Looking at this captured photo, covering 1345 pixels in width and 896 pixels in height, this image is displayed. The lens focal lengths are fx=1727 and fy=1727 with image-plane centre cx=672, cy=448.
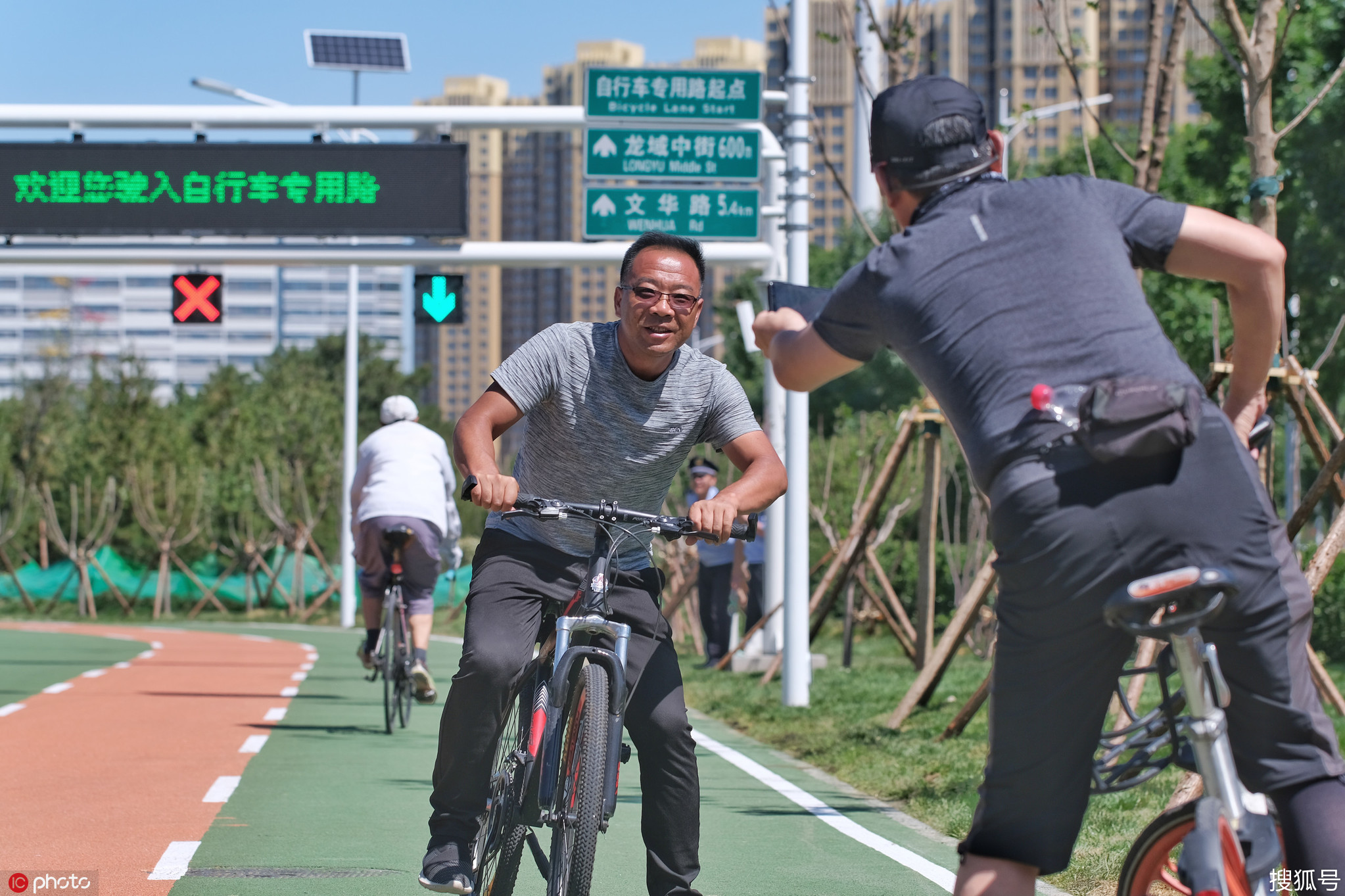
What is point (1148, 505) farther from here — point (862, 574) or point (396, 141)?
point (862, 574)

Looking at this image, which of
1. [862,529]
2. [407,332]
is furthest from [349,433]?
[407,332]

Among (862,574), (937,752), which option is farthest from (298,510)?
(937,752)

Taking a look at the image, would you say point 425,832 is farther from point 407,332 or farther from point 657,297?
point 407,332

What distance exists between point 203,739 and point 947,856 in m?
5.45

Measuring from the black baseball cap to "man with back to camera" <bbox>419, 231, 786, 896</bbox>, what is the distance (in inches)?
50.0

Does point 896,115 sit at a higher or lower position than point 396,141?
lower

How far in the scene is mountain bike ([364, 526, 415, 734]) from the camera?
10.5 m

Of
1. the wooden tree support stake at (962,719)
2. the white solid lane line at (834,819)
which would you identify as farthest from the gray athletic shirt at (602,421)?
the wooden tree support stake at (962,719)

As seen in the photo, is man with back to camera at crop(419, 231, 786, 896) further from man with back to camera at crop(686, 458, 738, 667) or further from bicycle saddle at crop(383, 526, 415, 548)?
man with back to camera at crop(686, 458, 738, 667)

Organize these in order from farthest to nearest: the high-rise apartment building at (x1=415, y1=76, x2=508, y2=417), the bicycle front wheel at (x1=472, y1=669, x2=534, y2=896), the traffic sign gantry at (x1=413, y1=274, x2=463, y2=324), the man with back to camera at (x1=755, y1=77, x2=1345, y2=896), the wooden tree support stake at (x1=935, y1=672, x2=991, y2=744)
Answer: the high-rise apartment building at (x1=415, y1=76, x2=508, y2=417) → the traffic sign gantry at (x1=413, y1=274, x2=463, y2=324) → the wooden tree support stake at (x1=935, y1=672, x2=991, y2=744) → the bicycle front wheel at (x1=472, y1=669, x2=534, y2=896) → the man with back to camera at (x1=755, y1=77, x2=1345, y2=896)

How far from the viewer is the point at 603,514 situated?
13.6 feet

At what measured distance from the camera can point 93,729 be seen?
10.7 meters

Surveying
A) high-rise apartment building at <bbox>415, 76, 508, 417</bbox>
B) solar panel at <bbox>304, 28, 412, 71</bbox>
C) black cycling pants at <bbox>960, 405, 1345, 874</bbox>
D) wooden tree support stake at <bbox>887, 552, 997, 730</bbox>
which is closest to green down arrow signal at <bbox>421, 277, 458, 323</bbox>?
wooden tree support stake at <bbox>887, 552, 997, 730</bbox>

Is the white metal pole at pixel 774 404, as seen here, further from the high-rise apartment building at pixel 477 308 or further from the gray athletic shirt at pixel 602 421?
the high-rise apartment building at pixel 477 308
